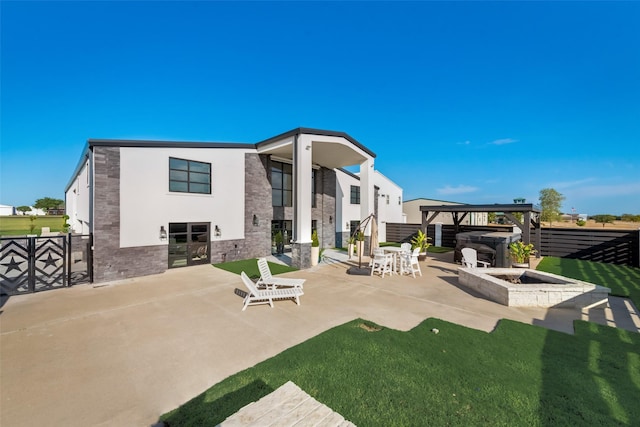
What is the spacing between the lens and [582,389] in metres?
3.13

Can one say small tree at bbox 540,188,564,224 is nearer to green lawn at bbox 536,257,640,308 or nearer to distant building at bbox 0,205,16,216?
green lawn at bbox 536,257,640,308

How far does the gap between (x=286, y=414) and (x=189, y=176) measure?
36.9 feet

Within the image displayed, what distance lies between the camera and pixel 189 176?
11.3 m

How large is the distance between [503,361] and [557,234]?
14.7 meters

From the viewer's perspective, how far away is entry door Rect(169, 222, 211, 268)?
430 inches

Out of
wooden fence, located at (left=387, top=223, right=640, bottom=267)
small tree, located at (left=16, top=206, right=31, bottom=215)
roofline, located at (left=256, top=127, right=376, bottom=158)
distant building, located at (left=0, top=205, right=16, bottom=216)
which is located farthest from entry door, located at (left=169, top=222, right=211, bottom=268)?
small tree, located at (left=16, top=206, right=31, bottom=215)

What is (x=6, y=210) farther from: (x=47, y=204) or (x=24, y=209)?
(x=47, y=204)

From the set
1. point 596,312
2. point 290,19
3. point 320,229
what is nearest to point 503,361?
point 596,312

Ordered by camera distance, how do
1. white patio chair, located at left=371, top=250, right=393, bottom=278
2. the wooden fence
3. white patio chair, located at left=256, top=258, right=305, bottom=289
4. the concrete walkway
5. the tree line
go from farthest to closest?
the tree line < the wooden fence < white patio chair, located at left=371, top=250, right=393, bottom=278 < white patio chair, located at left=256, top=258, right=305, bottom=289 < the concrete walkway

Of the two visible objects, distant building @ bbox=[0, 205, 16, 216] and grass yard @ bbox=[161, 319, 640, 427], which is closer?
grass yard @ bbox=[161, 319, 640, 427]

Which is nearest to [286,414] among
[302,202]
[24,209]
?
[302,202]

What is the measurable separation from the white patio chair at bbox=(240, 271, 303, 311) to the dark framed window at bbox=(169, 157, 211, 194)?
6.68 metres

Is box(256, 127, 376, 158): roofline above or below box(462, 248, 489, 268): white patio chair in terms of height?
above

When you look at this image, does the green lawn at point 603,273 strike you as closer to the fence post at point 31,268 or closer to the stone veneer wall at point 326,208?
the stone veneer wall at point 326,208
